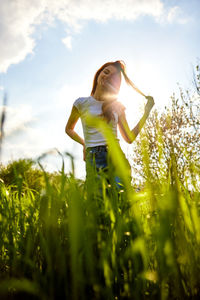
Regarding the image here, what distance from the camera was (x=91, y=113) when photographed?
2.36 meters

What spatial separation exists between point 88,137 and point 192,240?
66.2 inches

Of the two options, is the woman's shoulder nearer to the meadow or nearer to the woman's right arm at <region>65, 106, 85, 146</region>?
the woman's right arm at <region>65, 106, 85, 146</region>

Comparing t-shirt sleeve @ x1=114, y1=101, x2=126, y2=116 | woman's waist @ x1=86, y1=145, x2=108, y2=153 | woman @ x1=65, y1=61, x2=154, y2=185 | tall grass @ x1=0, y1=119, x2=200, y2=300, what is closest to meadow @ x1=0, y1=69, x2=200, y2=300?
tall grass @ x1=0, y1=119, x2=200, y2=300

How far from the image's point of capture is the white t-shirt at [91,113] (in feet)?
7.25

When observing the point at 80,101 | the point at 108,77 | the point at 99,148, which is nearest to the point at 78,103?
the point at 80,101

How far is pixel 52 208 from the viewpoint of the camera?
72 centimetres

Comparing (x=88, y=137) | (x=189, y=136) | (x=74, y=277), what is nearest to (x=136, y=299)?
(x=74, y=277)

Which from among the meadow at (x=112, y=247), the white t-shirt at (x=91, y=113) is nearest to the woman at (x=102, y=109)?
the white t-shirt at (x=91, y=113)

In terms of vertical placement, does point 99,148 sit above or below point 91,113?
below

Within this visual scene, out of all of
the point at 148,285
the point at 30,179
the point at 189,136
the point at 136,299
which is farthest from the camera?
the point at 189,136

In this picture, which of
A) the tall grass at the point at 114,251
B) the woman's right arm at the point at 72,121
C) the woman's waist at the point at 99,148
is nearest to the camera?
the tall grass at the point at 114,251

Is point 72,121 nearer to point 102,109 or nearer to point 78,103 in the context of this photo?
point 78,103

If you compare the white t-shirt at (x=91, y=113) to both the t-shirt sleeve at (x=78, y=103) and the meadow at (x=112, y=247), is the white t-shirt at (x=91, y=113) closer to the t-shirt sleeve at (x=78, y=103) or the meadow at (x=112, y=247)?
the t-shirt sleeve at (x=78, y=103)

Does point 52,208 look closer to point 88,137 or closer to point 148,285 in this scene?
point 148,285
